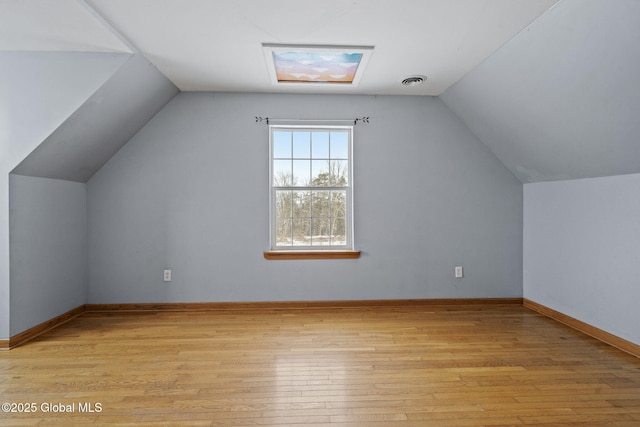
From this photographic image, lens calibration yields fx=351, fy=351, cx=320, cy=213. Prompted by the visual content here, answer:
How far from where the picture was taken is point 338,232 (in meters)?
4.08

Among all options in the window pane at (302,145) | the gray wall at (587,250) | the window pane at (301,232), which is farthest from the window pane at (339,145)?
the gray wall at (587,250)

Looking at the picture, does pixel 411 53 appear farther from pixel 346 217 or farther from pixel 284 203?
pixel 284 203

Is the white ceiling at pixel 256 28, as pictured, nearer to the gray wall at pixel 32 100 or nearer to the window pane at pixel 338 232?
the gray wall at pixel 32 100

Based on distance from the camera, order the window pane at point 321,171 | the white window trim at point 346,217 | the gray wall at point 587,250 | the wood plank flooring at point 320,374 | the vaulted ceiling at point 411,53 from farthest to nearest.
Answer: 1. the window pane at point 321,171
2. the white window trim at point 346,217
3. the gray wall at point 587,250
4. the vaulted ceiling at point 411,53
5. the wood plank flooring at point 320,374

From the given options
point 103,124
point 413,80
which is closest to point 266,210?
point 103,124

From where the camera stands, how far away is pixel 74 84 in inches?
112

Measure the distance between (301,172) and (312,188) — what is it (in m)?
0.23

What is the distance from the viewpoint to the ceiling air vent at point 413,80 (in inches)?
137

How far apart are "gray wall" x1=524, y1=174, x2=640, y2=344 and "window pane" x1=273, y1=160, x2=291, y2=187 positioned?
Answer: 2765 mm

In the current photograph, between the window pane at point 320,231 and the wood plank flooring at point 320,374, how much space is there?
0.90 meters

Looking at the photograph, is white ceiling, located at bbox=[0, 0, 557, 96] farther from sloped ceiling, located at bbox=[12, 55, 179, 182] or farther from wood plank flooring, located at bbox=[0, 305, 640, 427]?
wood plank flooring, located at bbox=[0, 305, 640, 427]

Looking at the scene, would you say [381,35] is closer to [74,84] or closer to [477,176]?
[477,176]

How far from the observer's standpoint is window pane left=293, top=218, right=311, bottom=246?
405cm

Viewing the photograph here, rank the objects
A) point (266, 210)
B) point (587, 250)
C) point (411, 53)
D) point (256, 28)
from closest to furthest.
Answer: point (256, 28)
point (411, 53)
point (587, 250)
point (266, 210)
